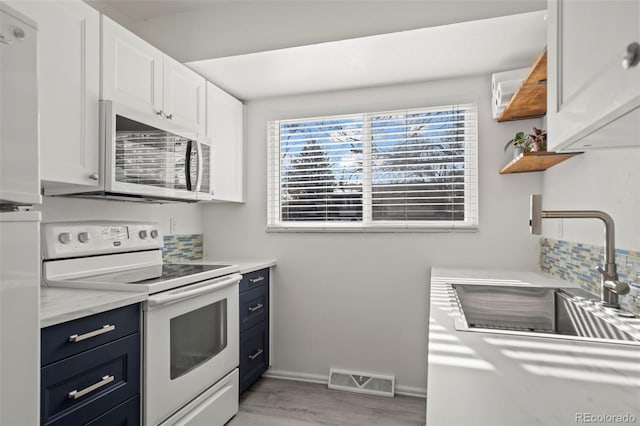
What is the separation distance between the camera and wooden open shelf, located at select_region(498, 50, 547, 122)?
1622 mm

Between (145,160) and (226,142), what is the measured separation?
911 mm

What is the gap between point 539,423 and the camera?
0.58m

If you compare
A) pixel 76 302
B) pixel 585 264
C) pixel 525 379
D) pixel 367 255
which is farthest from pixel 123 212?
pixel 585 264

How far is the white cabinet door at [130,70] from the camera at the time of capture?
182cm

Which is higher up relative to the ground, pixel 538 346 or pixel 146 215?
pixel 146 215

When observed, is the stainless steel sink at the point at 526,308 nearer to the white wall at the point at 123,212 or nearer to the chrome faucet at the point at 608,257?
the chrome faucet at the point at 608,257

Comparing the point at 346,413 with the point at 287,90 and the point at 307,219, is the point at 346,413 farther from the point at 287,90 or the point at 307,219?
the point at 287,90

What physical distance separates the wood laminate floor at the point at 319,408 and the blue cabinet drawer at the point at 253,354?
13 cm

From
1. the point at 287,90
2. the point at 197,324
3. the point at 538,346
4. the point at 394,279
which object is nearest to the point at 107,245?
the point at 197,324

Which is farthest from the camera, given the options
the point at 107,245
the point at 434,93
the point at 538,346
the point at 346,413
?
the point at 434,93

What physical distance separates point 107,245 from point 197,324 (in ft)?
2.23

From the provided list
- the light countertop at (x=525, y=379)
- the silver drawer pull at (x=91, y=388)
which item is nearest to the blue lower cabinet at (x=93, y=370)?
the silver drawer pull at (x=91, y=388)

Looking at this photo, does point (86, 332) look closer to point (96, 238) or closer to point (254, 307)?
point (96, 238)

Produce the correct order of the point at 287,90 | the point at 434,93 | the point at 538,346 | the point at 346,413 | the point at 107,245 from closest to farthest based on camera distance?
the point at 538,346 < the point at 107,245 < the point at 346,413 < the point at 434,93 < the point at 287,90
